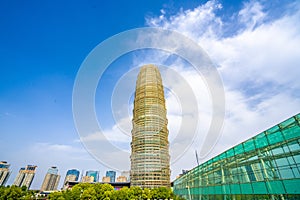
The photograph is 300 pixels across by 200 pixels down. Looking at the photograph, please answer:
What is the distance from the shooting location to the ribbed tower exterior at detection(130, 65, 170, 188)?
80375 millimetres

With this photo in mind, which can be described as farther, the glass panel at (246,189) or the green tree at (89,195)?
the green tree at (89,195)

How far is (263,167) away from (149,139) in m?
72.2

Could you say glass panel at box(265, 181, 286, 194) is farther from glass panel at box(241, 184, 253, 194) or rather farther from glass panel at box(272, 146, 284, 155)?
glass panel at box(272, 146, 284, 155)

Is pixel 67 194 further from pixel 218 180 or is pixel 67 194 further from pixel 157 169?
pixel 218 180

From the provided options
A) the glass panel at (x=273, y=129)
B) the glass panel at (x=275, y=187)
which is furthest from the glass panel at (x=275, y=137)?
the glass panel at (x=275, y=187)

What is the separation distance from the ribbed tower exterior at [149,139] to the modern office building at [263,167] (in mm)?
59029

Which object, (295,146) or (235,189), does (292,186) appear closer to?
(295,146)

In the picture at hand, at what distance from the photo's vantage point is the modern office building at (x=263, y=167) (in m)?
15.2

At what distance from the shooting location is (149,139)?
286 ft

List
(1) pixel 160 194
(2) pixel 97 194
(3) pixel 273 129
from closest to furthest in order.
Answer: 1. (3) pixel 273 129
2. (2) pixel 97 194
3. (1) pixel 160 194

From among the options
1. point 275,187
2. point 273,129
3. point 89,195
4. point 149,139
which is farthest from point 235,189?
point 149,139

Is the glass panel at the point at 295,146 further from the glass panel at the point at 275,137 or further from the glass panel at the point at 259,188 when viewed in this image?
the glass panel at the point at 259,188

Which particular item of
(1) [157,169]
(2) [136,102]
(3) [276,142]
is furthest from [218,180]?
(2) [136,102]

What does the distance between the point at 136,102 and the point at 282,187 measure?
311 feet
